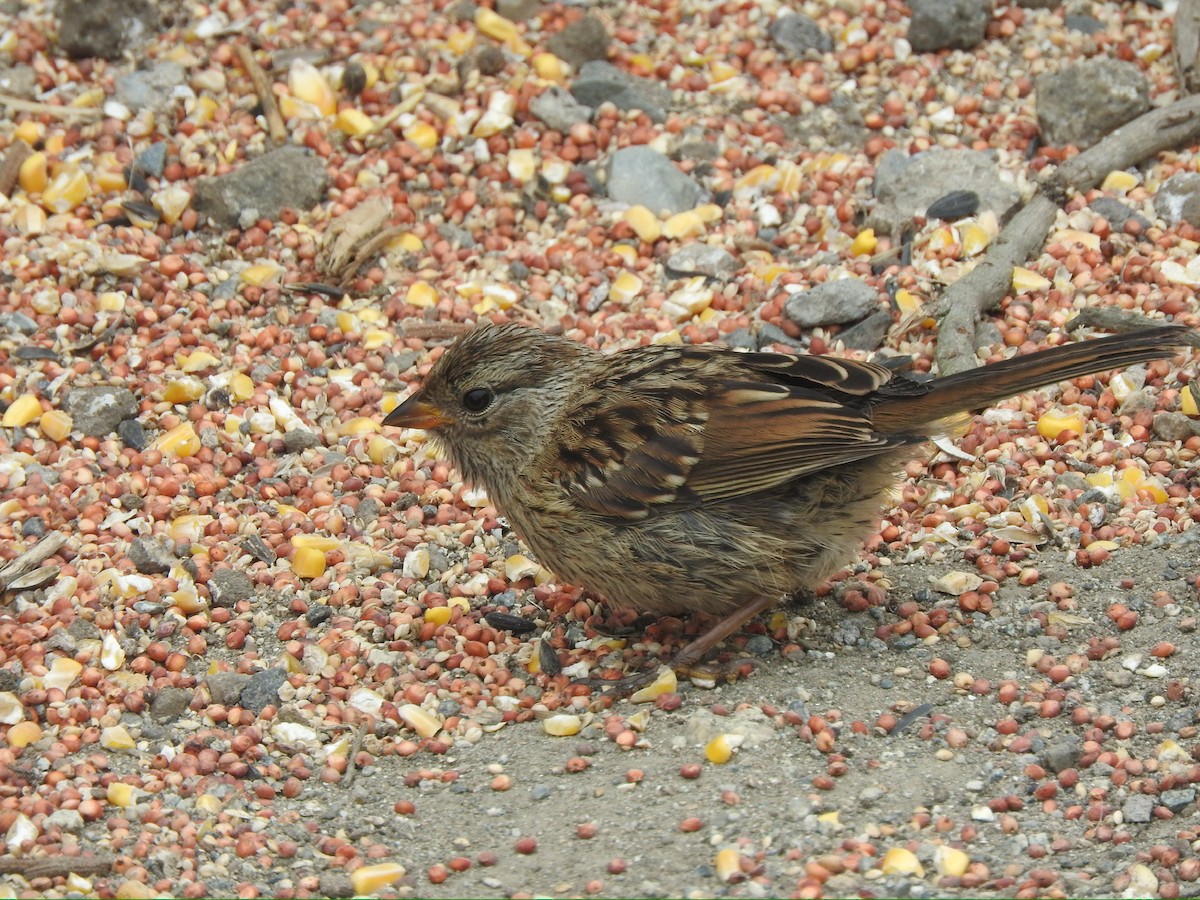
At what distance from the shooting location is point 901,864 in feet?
12.5

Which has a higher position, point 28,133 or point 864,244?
point 28,133

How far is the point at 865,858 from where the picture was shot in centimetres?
385

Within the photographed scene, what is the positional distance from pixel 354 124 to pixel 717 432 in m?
3.05

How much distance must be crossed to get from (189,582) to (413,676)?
33.6 inches

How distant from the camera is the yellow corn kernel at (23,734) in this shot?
4.45 m

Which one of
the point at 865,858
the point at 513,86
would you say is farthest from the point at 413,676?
the point at 513,86

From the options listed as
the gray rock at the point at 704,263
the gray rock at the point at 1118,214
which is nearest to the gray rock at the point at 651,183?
the gray rock at the point at 704,263

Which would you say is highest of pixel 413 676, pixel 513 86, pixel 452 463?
pixel 513 86

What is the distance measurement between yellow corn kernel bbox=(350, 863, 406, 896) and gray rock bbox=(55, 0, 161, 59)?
476 centimetres

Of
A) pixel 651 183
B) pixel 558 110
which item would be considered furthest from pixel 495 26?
pixel 651 183

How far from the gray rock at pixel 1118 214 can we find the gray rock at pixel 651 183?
5.33ft

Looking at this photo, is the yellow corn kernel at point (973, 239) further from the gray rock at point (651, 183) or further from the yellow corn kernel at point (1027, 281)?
the gray rock at point (651, 183)

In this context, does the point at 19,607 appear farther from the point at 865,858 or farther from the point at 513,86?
the point at 513,86

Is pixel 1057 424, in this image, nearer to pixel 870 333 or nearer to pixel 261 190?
pixel 870 333
